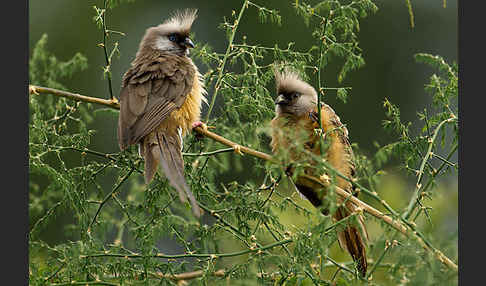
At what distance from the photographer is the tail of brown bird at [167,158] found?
3.45 metres

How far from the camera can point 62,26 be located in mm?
10234

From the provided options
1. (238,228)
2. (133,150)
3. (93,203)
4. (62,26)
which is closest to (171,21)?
(133,150)

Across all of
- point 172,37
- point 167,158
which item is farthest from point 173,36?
point 167,158

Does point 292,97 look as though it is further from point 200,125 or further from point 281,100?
point 200,125

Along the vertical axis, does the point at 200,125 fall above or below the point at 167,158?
above

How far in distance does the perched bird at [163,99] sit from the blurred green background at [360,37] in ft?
14.6

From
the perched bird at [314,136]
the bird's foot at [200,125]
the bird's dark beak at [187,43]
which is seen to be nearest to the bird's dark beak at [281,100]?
the perched bird at [314,136]

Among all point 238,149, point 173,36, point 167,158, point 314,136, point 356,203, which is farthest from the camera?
point 173,36

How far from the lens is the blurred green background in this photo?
32.1ft

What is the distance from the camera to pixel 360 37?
10.2m

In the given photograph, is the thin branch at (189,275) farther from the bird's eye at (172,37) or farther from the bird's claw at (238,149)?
the bird's eye at (172,37)

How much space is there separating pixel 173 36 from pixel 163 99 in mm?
838

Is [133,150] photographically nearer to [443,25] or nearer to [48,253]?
[48,253]

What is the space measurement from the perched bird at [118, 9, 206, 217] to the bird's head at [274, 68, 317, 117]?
0.57 m
